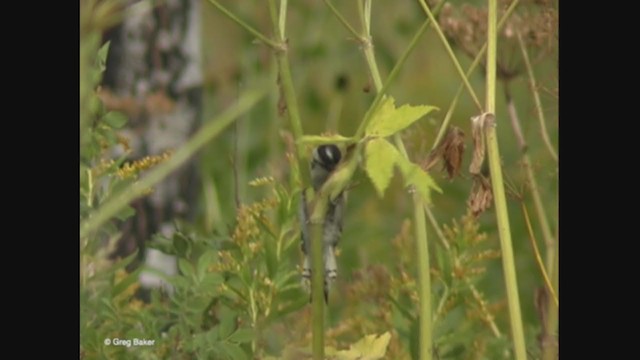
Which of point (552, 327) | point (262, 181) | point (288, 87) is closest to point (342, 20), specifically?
point (288, 87)

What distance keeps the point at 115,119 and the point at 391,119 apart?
0.59m

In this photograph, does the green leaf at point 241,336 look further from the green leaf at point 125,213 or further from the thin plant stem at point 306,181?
the green leaf at point 125,213

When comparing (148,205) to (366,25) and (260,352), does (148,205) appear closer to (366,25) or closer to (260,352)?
(260,352)

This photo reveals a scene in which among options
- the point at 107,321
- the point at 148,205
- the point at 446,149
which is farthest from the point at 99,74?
the point at 446,149

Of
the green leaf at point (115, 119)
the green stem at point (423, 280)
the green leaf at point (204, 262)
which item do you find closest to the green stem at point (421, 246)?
the green stem at point (423, 280)

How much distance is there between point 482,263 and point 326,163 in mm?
448

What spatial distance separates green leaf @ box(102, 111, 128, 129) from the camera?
244 centimetres

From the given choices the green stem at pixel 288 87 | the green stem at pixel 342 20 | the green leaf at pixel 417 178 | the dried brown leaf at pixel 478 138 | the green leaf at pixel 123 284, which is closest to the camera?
the green leaf at pixel 417 178

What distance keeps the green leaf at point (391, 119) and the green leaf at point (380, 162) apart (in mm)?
22

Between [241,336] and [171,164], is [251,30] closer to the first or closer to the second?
[171,164]

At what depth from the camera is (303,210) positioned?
90.4 inches

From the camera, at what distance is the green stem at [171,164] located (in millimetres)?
2453

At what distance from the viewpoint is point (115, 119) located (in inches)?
96.3

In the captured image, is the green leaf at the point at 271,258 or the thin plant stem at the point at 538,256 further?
the thin plant stem at the point at 538,256
